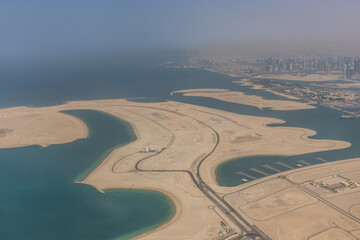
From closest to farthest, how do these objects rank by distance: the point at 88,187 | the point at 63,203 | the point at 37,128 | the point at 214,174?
the point at 63,203 → the point at 88,187 → the point at 214,174 → the point at 37,128

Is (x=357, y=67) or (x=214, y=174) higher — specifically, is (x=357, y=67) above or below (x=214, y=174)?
above

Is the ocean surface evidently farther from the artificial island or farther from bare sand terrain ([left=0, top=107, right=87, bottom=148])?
bare sand terrain ([left=0, top=107, right=87, bottom=148])

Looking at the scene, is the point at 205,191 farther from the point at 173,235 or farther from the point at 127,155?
the point at 127,155

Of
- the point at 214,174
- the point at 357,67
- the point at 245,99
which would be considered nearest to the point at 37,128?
the point at 214,174

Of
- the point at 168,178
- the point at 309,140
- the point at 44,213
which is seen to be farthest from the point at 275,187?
the point at 44,213

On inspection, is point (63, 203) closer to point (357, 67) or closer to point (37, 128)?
point (37, 128)

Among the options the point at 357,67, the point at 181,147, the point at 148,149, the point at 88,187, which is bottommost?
the point at 88,187

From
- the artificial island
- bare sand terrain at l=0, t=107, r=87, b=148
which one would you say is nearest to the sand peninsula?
bare sand terrain at l=0, t=107, r=87, b=148
